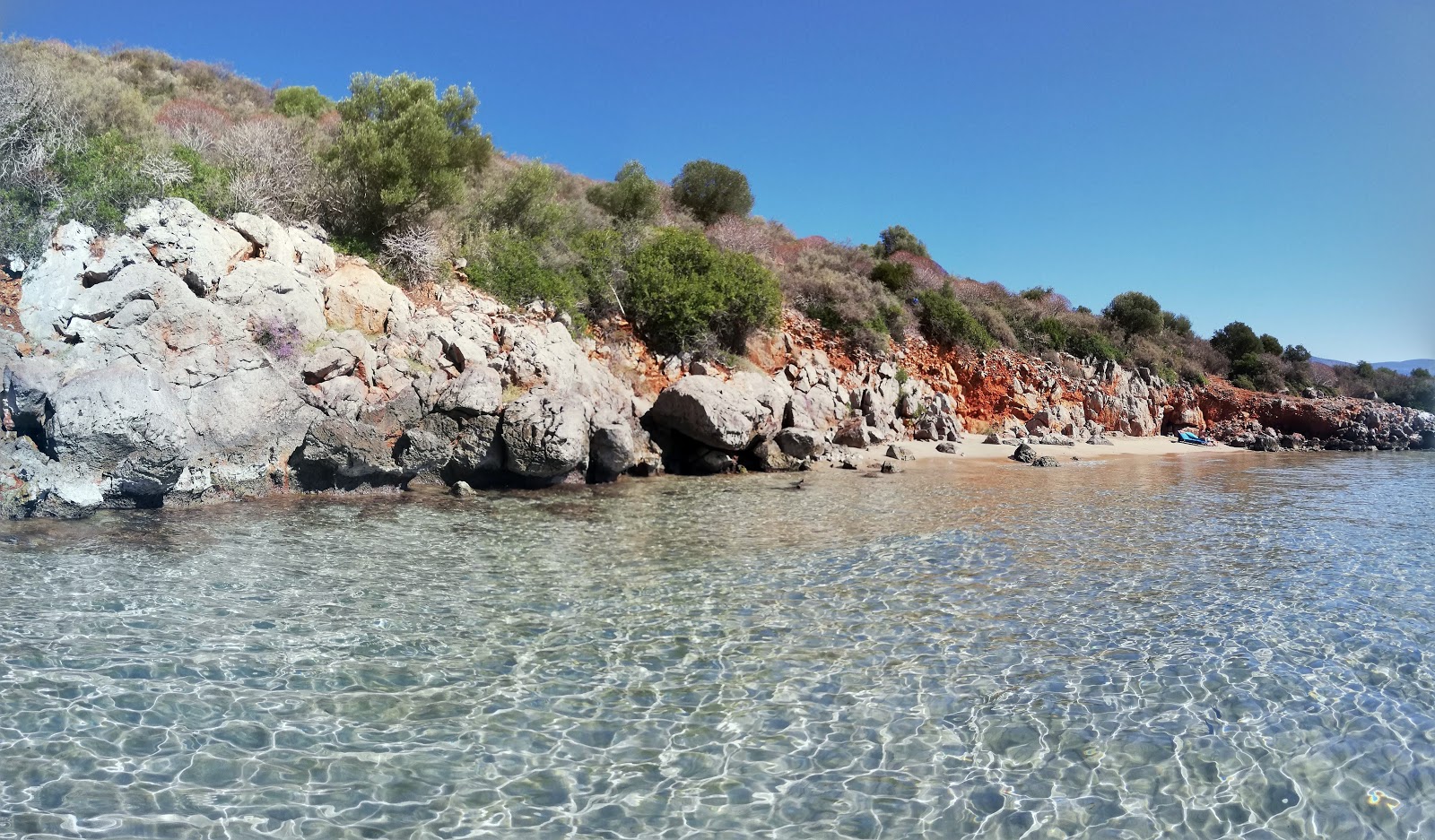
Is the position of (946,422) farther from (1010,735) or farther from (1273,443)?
(1010,735)

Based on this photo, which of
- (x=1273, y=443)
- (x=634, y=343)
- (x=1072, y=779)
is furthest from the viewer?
(x=1273, y=443)

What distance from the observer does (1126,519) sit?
1323 centimetres

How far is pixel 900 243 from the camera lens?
1703 inches

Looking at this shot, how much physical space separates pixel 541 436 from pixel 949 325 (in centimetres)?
2062

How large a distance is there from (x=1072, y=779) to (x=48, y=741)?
21.0 feet

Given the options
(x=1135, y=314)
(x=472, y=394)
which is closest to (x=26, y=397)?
(x=472, y=394)

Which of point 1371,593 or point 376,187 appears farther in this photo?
point 376,187

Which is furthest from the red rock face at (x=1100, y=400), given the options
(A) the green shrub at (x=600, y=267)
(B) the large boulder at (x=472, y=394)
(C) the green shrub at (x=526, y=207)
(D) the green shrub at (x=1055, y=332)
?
(B) the large boulder at (x=472, y=394)

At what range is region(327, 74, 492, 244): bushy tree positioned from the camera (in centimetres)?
1923

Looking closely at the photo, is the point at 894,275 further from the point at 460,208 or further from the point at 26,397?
the point at 26,397

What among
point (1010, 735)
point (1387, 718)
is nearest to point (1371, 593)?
point (1387, 718)

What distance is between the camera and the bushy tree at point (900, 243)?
4283 centimetres

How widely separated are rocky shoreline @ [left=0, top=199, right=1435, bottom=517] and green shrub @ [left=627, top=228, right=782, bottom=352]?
980 mm

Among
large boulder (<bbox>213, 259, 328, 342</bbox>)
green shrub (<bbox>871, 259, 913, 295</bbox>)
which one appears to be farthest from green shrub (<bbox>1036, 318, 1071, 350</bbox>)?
large boulder (<bbox>213, 259, 328, 342</bbox>)
